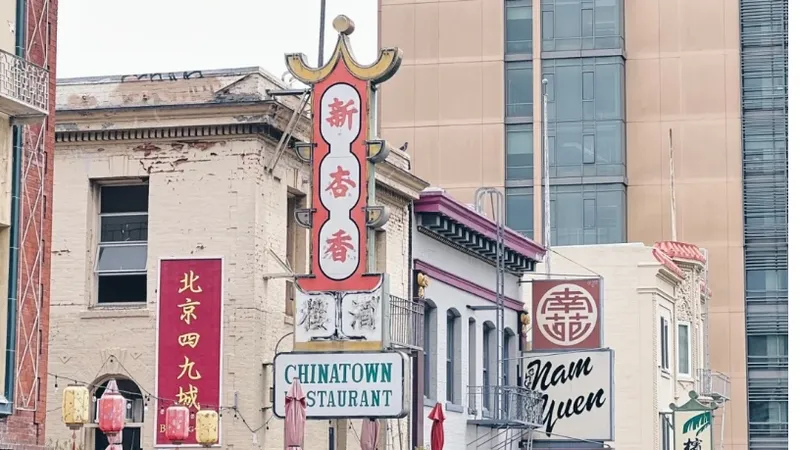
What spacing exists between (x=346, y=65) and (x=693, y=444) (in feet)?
81.4

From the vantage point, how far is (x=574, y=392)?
41.5 metres

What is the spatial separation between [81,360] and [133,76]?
4.99 metres

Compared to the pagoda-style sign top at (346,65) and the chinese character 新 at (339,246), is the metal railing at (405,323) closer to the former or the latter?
the chinese character 新 at (339,246)

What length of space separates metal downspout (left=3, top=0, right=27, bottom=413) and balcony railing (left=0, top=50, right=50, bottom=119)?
43cm

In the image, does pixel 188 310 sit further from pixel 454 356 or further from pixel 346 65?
pixel 454 356

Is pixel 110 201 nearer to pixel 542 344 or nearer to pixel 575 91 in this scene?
pixel 542 344

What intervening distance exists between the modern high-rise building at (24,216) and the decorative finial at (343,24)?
6328mm

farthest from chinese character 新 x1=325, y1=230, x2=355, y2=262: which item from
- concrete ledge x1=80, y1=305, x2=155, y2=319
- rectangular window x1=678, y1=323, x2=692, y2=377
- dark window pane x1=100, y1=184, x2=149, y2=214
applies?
rectangular window x1=678, y1=323, x2=692, y2=377

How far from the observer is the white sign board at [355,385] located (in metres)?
28.7

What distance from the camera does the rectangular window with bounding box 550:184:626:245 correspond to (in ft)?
278

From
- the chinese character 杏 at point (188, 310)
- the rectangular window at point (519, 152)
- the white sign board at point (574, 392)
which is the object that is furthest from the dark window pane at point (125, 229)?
the rectangular window at point (519, 152)

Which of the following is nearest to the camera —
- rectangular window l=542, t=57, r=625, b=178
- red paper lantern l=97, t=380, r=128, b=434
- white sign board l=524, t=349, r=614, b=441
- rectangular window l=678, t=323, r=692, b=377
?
red paper lantern l=97, t=380, r=128, b=434

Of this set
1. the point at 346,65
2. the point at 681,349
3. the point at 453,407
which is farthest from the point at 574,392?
the point at 681,349

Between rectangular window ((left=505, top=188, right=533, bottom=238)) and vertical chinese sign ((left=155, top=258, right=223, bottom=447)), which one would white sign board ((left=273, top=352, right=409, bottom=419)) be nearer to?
vertical chinese sign ((left=155, top=258, right=223, bottom=447))
